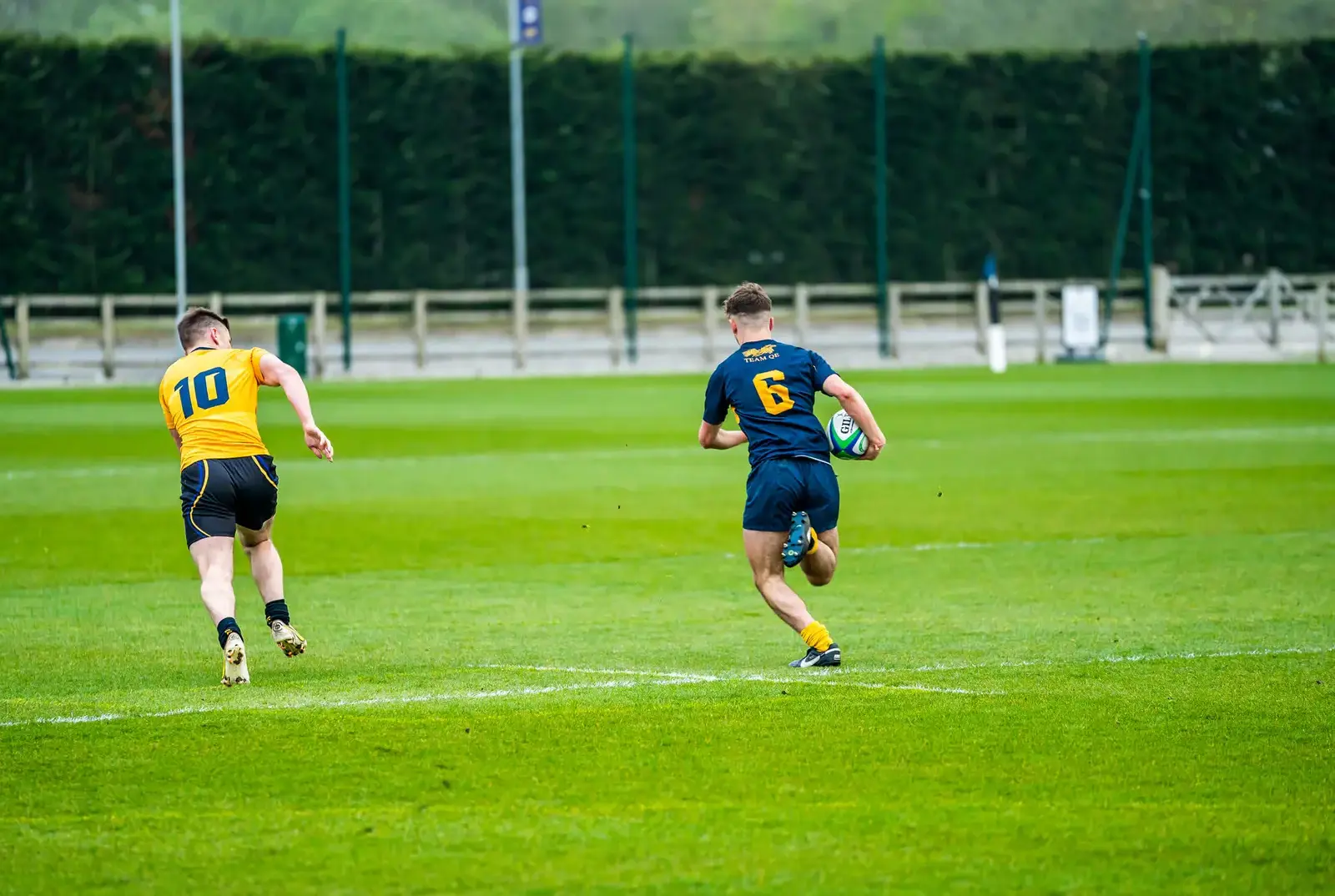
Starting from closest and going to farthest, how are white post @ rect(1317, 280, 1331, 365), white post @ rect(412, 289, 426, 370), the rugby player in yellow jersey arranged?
the rugby player in yellow jersey, white post @ rect(412, 289, 426, 370), white post @ rect(1317, 280, 1331, 365)

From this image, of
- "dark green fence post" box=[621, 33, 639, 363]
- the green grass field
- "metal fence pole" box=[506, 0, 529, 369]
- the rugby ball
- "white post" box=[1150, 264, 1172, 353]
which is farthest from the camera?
"white post" box=[1150, 264, 1172, 353]

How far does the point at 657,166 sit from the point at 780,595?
4594cm

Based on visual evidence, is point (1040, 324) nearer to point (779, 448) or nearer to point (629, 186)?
point (629, 186)

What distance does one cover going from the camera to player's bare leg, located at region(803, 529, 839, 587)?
10000 millimetres

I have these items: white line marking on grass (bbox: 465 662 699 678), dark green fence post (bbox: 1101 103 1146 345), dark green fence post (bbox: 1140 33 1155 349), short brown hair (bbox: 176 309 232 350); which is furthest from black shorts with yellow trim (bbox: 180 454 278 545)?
dark green fence post (bbox: 1140 33 1155 349)

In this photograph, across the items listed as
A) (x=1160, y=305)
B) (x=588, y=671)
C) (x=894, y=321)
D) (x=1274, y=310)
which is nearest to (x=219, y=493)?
(x=588, y=671)

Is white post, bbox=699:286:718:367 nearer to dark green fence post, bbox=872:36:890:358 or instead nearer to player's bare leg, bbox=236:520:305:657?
dark green fence post, bbox=872:36:890:358

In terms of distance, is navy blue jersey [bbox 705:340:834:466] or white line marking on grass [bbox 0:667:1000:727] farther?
navy blue jersey [bbox 705:340:834:466]

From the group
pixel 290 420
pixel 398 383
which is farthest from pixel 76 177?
pixel 290 420

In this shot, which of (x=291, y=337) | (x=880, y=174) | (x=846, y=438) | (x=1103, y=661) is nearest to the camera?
(x=846, y=438)

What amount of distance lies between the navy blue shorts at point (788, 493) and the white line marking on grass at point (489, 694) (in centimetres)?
74

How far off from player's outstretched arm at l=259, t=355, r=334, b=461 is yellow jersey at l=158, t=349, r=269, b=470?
7 cm

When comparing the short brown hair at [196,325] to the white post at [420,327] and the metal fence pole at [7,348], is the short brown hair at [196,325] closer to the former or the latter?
the metal fence pole at [7,348]

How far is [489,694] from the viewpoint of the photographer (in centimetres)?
939
